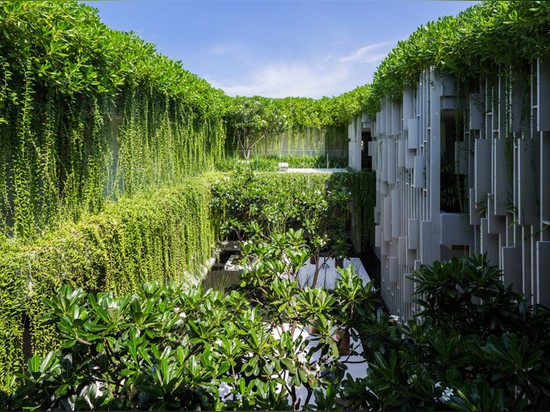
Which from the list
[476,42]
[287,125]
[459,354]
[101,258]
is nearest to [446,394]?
[459,354]

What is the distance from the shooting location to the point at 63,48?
3.23 metres

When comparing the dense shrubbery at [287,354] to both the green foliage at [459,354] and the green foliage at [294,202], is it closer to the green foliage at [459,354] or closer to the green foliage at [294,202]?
the green foliage at [459,354]

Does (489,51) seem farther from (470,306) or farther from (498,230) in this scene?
(470,306)

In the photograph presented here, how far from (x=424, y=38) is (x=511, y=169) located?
2.09 meters

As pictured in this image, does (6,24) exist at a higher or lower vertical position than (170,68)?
lower

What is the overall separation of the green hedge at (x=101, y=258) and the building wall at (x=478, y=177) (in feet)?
11.4

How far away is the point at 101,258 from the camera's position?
409 cm

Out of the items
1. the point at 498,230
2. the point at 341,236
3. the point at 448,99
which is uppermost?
the point at 448,99

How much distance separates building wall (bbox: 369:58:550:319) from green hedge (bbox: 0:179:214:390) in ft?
11.4

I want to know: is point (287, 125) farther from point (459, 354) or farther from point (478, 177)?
point (459, 354)

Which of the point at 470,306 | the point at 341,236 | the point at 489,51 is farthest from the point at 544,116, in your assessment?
the point at 341,236

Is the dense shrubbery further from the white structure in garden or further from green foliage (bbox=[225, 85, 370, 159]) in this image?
green foliage (bbox=[225, 85, 370, 159])

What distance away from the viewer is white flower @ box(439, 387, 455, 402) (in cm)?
170

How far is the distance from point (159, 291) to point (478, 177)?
3.43m
